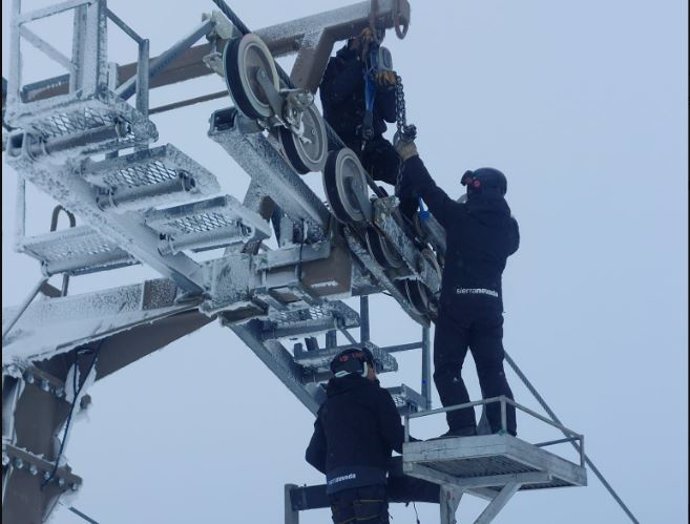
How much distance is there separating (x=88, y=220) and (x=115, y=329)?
148 cm

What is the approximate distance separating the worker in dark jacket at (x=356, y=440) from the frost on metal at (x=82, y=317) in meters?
1.52

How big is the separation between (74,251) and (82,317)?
81 centimetres

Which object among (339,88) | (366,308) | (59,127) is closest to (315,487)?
(366,308)

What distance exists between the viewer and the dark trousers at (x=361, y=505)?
912cm

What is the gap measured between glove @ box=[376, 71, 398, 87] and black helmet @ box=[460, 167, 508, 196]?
1.14 metres

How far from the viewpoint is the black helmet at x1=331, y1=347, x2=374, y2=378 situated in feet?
31.5

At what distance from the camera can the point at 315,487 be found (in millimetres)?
10281

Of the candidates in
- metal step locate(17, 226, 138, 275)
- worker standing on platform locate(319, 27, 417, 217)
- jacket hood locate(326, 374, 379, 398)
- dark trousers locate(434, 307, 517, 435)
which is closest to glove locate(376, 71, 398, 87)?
worker standing on platform locate(319, 27, 417, 217)

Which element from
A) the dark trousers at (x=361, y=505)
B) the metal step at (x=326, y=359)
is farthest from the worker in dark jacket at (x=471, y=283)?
the metal step at (x=326, y=359)

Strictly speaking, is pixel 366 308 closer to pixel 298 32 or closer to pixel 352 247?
pixel 352 247

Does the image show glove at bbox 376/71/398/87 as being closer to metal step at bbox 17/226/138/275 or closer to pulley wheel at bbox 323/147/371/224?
pulley wheel at bbox 323/147/371/224

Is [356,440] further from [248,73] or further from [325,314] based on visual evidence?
[248,73]

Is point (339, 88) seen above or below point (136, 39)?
above

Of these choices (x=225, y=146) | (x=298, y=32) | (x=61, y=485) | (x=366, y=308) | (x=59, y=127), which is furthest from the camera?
(x=366, y=308)
